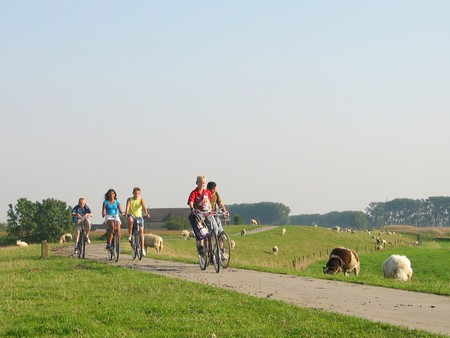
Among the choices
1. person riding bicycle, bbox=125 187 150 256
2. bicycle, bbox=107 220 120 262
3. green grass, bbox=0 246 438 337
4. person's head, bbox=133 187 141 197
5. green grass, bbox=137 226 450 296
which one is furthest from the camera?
green grass, bbox=137 226 450 296

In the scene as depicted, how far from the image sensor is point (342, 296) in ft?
42.8

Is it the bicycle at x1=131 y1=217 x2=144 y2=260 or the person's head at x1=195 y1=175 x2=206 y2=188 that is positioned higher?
the person's head at x1=195 y1=175 x2=206 y2=188

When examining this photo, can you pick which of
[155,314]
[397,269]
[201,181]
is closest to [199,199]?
[201,181]

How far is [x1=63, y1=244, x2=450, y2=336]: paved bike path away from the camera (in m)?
10.3

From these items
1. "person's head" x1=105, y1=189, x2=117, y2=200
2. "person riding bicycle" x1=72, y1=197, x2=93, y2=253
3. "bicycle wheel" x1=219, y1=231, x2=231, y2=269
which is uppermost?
"person's head" x1=105, y1=189, x2=117, y2=200

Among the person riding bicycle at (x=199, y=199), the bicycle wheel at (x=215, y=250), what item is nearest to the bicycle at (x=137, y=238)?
the person riding bicycle at (x=199, y=199)

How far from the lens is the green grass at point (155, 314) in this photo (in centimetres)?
907

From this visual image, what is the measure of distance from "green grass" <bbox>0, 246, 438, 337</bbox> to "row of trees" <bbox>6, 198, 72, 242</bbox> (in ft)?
252

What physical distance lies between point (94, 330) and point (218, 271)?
8.91 m

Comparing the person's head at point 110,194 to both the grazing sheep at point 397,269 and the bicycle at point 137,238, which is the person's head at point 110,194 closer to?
the bicycle at point 137,238

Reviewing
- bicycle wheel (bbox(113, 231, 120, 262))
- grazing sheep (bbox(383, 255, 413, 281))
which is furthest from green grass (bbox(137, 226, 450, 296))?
bicycle wheel (bbox(113, 231, 120, 262))

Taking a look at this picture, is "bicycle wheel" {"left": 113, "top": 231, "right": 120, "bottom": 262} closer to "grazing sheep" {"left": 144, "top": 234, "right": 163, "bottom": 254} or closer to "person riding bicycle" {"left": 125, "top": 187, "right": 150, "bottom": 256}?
"person riding bicycle" {"left": 125, "top": 187, "right": 150, "bottom": 256}

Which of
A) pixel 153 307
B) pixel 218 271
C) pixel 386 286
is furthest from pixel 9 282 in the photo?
pixel 386 286

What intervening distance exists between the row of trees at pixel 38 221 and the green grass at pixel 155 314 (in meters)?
76.9
